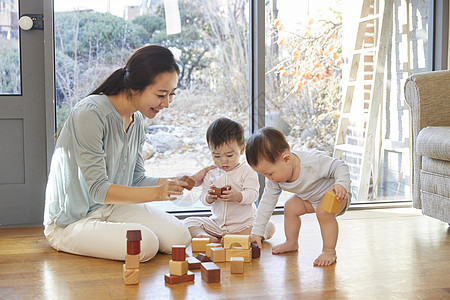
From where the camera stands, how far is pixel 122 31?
306cm

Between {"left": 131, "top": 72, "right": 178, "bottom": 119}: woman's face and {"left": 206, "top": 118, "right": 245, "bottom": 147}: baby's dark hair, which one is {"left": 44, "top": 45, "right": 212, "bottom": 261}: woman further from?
{"left": 206, "top": 118, "right": 245, "bottom": 147}: baby's dark hair

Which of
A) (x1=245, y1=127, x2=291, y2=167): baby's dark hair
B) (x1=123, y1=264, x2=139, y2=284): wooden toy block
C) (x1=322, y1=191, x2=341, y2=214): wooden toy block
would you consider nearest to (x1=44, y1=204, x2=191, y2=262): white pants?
(x1=123, y1=264, x2=139, y2=284): wooden toy block

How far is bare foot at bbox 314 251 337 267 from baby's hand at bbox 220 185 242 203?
48cm

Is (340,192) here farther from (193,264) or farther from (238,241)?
(193,264)

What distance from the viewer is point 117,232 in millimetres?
2143

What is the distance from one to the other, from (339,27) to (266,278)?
82.0 inches

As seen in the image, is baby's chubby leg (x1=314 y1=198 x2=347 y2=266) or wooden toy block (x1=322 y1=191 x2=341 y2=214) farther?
baby's chubby leg (x1=314 y1=198 x2=347 y2=266)

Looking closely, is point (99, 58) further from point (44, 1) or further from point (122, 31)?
point (44, 1)

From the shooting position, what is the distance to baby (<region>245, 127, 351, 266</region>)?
205 centimetres

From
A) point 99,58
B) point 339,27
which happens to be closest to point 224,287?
point 99,58

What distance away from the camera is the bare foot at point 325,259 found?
205 centimetres

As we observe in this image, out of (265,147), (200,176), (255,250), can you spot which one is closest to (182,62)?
(200,176)

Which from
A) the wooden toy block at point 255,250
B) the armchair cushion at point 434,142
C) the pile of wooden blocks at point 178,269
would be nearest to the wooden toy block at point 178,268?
→ the pile of wooden blocks at point 178,269

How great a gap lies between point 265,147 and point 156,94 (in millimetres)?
497
